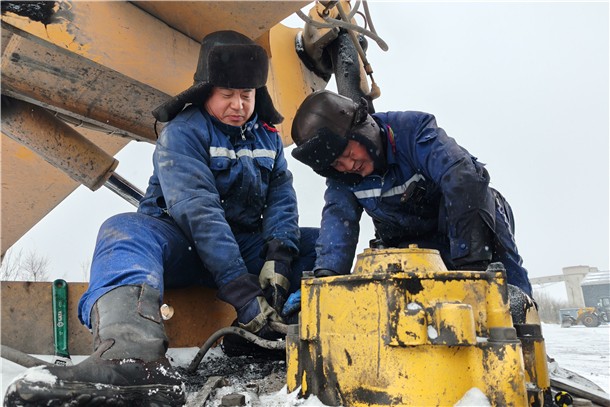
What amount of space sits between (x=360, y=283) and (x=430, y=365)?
9.4 inches

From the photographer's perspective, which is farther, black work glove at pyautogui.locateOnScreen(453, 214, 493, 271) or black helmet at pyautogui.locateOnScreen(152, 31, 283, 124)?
black helmet at pyautogui.locateOnScreen(152, 31, 283, 124)

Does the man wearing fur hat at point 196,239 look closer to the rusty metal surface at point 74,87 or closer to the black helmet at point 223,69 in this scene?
the black helmet at point 223,69

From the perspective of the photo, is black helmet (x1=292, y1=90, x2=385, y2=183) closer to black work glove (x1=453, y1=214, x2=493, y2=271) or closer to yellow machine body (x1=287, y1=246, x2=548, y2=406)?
black work glove (x1=453, y1=214, x2=493, y2=271)

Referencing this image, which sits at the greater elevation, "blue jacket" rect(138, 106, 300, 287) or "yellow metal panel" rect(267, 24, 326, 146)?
"yellow metal panel" rect(267, 24, 326, 146)

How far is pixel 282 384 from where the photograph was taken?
5.47 ft

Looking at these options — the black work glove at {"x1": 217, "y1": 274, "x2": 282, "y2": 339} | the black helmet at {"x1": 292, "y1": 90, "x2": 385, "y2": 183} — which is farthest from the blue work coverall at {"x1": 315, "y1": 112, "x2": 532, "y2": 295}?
the black work glove at {"x1": 217, "y1": 274, "x2": 282, "y2": 339}

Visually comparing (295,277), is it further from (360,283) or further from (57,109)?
(57,109)

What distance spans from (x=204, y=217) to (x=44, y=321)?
80 cm

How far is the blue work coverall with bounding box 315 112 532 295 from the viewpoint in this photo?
1.99m

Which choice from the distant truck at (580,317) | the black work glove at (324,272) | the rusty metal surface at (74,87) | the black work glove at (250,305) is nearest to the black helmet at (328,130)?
the black work glove at (324,272)

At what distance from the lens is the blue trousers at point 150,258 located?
1.65 metres

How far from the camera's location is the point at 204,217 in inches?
79.4

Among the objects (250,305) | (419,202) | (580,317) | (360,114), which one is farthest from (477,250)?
(580,317)

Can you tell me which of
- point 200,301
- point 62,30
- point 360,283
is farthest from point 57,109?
point 360,283
